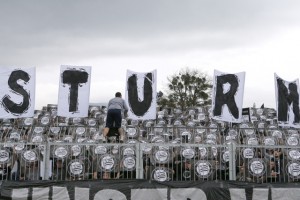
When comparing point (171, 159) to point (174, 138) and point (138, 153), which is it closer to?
point (138, 153)

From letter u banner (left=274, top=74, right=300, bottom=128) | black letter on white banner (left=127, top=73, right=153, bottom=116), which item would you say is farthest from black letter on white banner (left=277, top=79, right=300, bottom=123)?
black letter on white banner (left=127, top=73, right=153, bottom=116)

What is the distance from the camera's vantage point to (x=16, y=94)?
1186 cm

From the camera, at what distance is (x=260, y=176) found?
11023 mm

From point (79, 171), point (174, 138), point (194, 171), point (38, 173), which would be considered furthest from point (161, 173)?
point (174, 138)

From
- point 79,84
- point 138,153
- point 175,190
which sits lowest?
point 175,190

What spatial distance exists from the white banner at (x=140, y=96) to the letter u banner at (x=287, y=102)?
3.86m

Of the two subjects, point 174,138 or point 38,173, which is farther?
point 174,138

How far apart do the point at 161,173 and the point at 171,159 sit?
913mm

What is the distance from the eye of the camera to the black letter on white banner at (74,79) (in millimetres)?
12990

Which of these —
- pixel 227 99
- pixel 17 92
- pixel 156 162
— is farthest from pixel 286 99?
pixel 17 92

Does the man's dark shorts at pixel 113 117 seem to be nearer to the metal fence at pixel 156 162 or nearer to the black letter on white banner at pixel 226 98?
the metal fence at pixel 156 162

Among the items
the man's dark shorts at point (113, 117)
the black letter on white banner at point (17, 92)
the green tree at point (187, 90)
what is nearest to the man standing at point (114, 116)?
the man's dark shorts at point (113, 117)

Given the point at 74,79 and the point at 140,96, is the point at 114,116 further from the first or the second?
the point at 74,79

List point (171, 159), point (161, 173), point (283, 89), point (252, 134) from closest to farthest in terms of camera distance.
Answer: point (161, 173) < point (171, 159) < point (283, 89) < point (252, 134)
